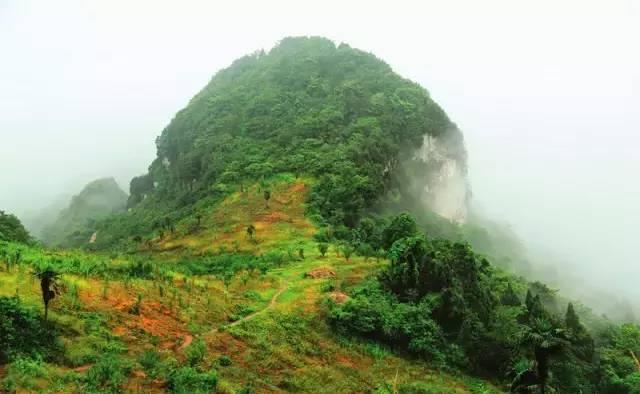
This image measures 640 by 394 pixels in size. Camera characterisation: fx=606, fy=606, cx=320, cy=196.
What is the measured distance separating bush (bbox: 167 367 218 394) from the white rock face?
8039cm

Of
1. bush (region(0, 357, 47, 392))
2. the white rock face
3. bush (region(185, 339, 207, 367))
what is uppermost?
the white rock face

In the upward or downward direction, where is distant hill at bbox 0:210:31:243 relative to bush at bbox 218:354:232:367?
upward

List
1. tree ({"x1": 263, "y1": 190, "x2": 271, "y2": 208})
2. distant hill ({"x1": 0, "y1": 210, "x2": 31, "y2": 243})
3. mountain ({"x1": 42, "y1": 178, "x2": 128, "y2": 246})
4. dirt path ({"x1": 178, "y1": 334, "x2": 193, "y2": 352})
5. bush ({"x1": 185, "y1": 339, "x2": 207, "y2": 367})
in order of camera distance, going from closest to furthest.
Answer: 1. bush ({"x1": 185, "y1": 339, "x2": 207, "y2": 367})
2. dirt path ({"x1": 178, "y1": 334, "x2": 193, "y2": 352})
3. distant hill ({"x1": 0, "y1": 210, "x2": 31, "y2": 243})
4. tree ({"x1": 263, "y1": 190, "x2": 271, "y2": 208})
5. mountain ({"x1": 42, "y1": 178, "x2": 128, "y2": 246})

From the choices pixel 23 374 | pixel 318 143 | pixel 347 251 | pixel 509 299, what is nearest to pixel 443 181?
pixel 318 143

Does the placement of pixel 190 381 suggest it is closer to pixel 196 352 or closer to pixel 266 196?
pixel 196 352

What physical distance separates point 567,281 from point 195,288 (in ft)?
369

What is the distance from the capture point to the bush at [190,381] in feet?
89.5

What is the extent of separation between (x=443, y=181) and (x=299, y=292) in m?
77.3

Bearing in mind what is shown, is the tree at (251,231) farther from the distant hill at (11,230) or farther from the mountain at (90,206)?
the mountain at (90,206)

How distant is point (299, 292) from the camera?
156 feet

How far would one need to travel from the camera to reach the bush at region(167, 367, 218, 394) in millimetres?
27281

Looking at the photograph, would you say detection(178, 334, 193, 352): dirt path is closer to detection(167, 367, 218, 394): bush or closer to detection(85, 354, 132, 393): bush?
detection(167, 367, 218, 394): bush

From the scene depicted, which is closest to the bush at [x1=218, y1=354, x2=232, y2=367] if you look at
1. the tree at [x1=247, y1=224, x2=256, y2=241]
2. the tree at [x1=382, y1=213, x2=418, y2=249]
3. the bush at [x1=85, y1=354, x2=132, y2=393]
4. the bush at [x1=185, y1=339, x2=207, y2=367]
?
the bush at [x1=185, y1=339, x2=207, y2=367]

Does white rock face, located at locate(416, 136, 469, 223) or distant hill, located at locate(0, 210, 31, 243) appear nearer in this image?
distant hill, located at locate(0, 210, 31, 243)
